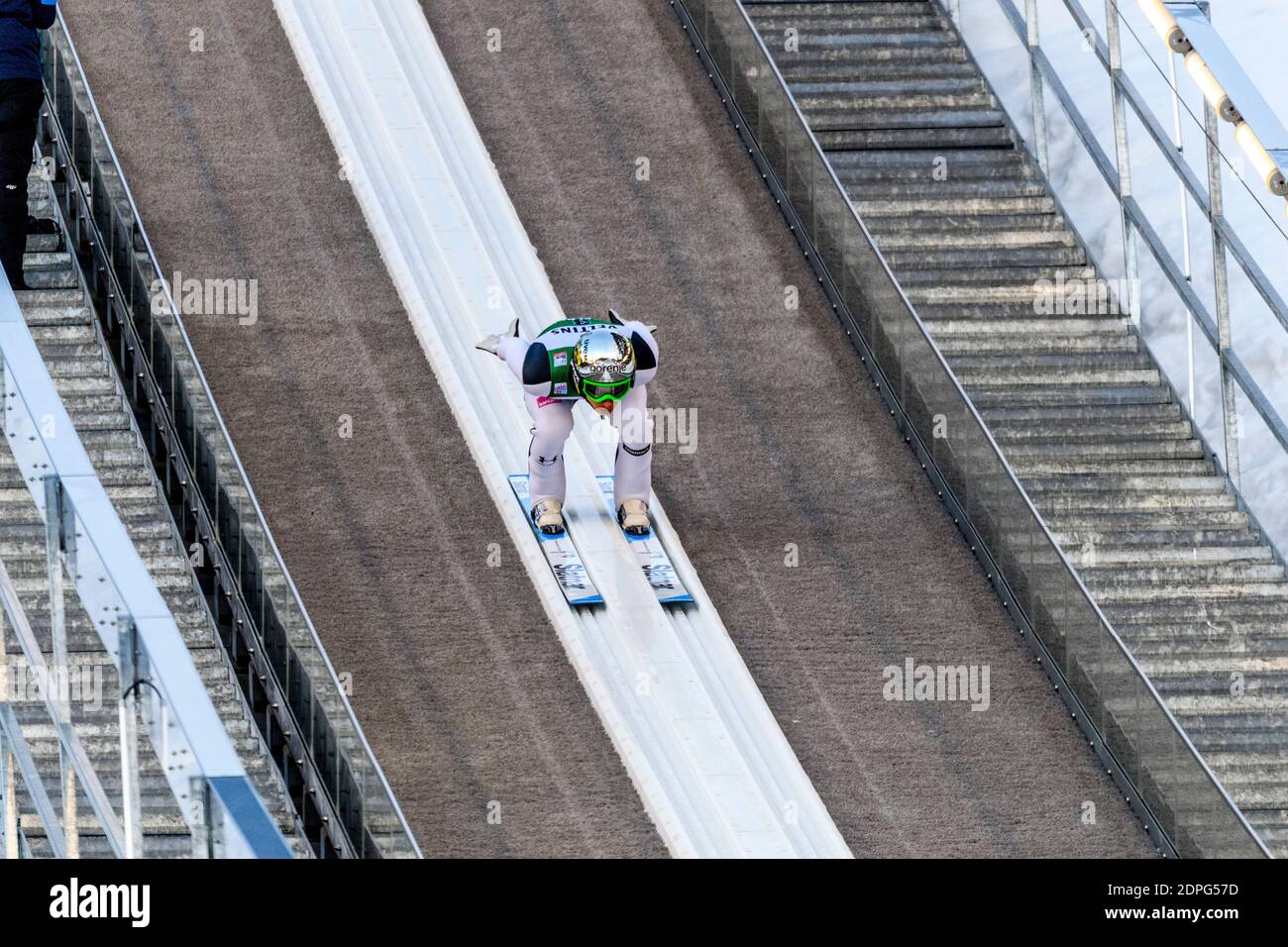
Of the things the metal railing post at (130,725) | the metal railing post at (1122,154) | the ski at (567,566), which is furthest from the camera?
the metal railing post at (1122,154)

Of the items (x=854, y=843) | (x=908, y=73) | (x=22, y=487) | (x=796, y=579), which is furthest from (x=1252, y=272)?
(x=22, y=487)

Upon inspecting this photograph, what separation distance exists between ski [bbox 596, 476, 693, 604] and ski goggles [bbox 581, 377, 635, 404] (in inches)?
46.5

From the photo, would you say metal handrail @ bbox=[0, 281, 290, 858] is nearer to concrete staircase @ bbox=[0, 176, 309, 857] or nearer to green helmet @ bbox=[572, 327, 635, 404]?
concrete staircase @ bbox=[0, 176, 309, 857]

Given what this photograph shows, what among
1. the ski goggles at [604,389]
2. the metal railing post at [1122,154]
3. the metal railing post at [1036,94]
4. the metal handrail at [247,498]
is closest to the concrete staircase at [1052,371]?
the metal railing post at [1036,94]

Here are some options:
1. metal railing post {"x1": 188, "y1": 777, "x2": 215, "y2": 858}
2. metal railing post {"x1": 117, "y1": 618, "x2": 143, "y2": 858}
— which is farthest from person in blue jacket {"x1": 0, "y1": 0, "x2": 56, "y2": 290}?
metal railing post {"x1": 188, "y1": 777, "x2": 215, "y2": 858}

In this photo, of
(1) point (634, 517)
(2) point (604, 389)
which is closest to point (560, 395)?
(2) point (604, 389)

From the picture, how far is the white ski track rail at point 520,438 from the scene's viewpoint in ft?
36.6

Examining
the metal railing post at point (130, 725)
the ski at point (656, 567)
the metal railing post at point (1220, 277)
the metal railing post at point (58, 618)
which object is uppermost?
the metal railing post at point (1220, 277)

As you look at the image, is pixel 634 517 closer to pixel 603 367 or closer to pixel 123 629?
pixel 603 367

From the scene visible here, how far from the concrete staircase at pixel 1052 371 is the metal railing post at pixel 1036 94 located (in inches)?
11.9

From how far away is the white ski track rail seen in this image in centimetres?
1116

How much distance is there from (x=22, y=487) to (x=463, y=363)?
2.54m

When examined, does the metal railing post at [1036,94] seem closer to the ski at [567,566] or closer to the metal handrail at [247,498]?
the ski at [567,566]
